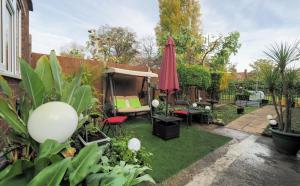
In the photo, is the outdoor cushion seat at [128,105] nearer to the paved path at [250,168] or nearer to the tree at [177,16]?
the paved path at [250,168]

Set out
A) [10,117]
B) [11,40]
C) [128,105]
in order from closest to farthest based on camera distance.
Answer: [10,117] < [11,40] < [128,105]

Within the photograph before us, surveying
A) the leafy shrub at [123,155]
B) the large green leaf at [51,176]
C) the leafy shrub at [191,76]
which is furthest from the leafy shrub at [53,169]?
the leafy shrub at [191,76]

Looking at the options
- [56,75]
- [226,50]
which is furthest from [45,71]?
[226,50]

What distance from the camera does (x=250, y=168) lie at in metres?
3.42

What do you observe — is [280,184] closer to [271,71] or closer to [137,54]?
[271,71]

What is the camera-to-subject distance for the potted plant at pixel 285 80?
13.1 ft

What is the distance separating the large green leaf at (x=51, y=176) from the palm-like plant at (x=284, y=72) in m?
4.82

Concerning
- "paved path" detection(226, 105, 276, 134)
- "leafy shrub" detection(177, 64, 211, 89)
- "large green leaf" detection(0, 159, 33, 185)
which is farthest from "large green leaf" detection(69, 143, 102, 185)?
"leafy shrub" detection(177, 64, 211, 89)

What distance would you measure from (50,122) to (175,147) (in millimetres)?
3582

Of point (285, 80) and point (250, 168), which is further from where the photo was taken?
point (285, 80)

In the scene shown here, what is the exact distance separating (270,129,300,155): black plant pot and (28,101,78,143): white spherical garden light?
4.75 m

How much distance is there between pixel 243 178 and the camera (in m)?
3.04

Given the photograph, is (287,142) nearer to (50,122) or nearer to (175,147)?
(175,147)

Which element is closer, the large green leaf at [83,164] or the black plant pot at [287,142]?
the large green leaf at [83,164]
